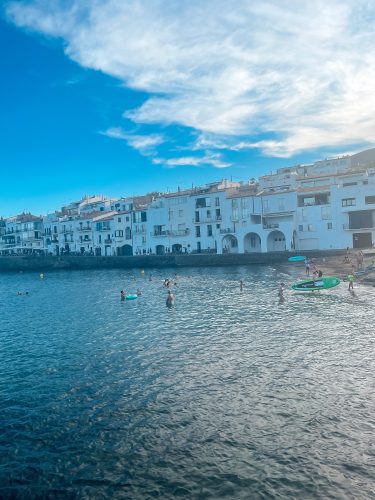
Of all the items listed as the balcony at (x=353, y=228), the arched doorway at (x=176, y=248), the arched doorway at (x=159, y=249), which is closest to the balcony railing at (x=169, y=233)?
the arched doorway at (x=176, y=248)

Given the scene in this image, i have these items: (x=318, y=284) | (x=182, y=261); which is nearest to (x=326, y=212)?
(x=182, y=261)

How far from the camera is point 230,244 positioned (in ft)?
260

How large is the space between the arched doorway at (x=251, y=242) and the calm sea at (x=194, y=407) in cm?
4458

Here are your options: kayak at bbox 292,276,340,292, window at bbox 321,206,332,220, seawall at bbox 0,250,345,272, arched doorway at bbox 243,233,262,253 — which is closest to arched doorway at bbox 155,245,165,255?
seawall at bbox 0,250,345,272

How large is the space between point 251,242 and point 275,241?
15.4 ft

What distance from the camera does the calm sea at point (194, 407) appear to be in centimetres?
1117

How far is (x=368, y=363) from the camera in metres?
18.8

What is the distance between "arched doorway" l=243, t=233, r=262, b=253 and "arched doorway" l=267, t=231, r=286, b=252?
2.42 meters

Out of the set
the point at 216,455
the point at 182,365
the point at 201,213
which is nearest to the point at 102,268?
the point at 201,213

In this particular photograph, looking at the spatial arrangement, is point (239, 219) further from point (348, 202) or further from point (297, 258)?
point (348, 202)

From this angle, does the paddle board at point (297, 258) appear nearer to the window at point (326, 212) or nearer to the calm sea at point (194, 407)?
the window at point (326, 212)

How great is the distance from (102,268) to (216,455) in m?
78.8

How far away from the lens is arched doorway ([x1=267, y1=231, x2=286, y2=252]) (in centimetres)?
7304

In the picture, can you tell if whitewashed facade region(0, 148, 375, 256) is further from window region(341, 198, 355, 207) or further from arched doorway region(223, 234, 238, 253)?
window region(341, 198, 355, 207)
